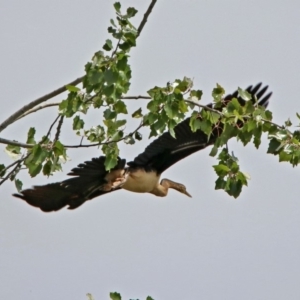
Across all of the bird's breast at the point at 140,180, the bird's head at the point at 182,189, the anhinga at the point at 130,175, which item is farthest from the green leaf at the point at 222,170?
the bird's head at the point at 182,189

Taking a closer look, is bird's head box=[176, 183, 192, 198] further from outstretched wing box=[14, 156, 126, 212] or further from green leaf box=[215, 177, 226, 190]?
green leaf box=[215, 177, 226, 190]

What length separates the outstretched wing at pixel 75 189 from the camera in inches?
481

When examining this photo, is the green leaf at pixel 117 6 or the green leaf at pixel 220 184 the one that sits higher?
the green leaf at pixel 117 6

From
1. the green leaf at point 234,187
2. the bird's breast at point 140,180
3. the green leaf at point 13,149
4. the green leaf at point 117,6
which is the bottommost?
the green leaf at point 234,187

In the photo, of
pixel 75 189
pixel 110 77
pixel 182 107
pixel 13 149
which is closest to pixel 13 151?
pixel 13 149

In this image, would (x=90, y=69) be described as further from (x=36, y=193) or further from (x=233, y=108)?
(x=36, y=193)

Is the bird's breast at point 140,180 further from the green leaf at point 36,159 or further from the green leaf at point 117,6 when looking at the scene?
the green leaf at point 117,6

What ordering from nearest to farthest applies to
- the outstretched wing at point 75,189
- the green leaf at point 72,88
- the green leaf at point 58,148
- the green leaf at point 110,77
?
the green leaf at point 110,77, the green leaf at point 72,88, the green leaf at point 58,148, the outstretched wing at point 75,189

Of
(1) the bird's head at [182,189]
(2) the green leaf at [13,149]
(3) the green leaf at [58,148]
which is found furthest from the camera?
(1) the bird's head at [182,189]

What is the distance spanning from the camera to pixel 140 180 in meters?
13.3

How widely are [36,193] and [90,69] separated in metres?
5.18

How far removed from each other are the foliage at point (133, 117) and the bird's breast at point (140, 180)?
428 cm

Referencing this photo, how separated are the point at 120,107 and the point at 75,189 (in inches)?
180

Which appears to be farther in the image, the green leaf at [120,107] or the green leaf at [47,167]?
the green leaf at [47,167]
